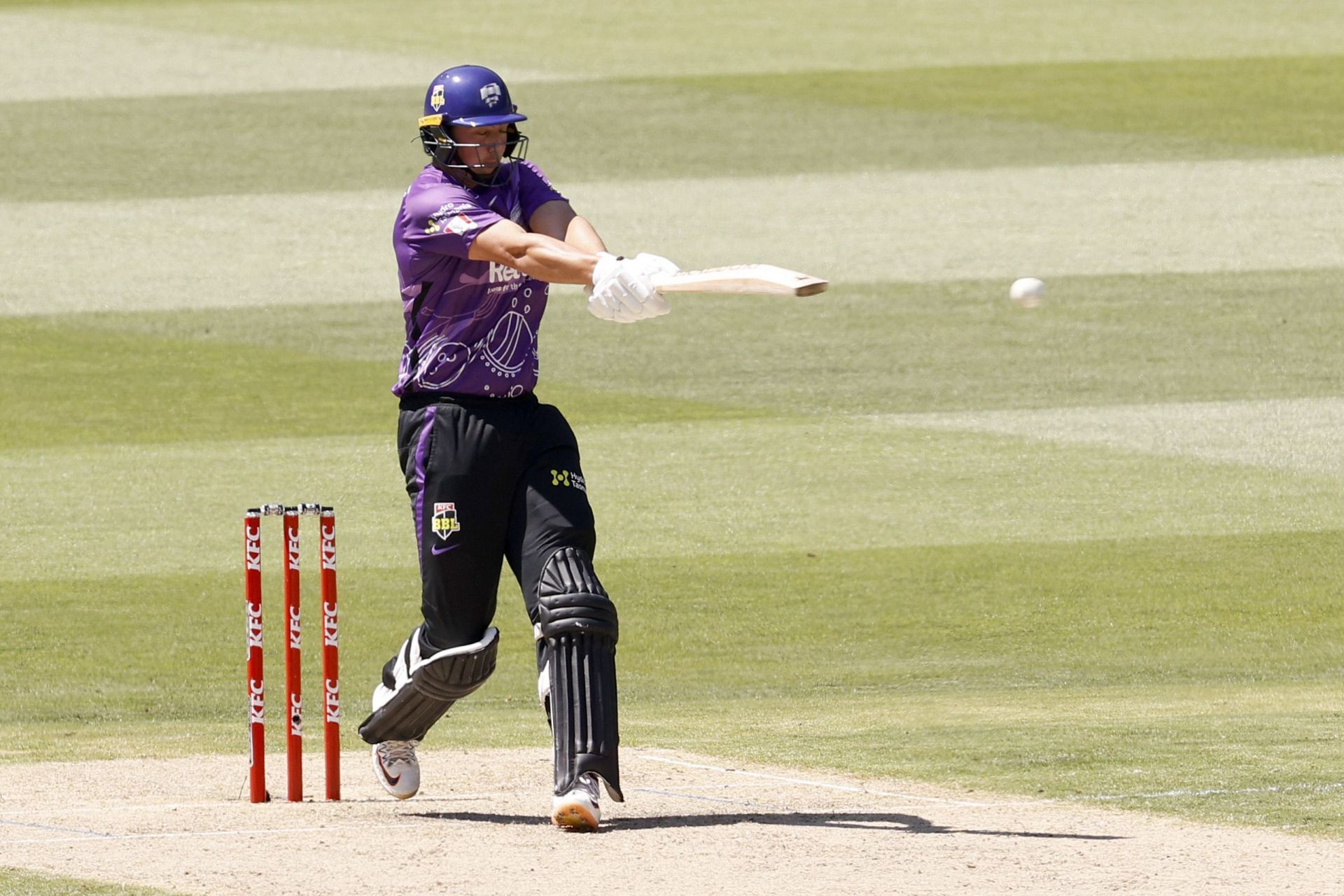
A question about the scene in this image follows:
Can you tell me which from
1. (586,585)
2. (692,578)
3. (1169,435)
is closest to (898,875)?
(586,585)

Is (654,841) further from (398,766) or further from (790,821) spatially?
(398,766)

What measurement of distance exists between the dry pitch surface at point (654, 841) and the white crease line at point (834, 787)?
1 centimetres

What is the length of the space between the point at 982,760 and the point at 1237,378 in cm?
964

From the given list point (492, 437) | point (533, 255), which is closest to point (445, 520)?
point (492, 437)

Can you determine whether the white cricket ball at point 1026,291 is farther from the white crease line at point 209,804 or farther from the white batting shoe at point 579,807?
the white batting shoe at point 579,807

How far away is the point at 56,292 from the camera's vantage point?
1945 cm

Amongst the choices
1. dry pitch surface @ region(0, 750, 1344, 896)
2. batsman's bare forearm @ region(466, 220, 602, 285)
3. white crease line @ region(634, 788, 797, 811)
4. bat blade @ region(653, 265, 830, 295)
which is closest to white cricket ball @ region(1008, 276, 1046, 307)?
dry pitch surface @ region(0, 750, 1344, 896)

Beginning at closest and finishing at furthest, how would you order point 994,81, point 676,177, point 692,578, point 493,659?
point 493,659 → point 692,578 → point 676,177 → point 994,81

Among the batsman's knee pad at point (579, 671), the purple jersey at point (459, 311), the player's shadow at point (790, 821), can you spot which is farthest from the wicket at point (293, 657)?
the batsman's knee pad at point (579, 671)

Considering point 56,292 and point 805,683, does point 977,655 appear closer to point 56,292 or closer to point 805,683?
point 805,683

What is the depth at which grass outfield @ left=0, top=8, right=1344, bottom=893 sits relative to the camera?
9828mm

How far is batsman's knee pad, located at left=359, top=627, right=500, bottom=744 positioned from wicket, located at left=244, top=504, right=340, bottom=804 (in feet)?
0.48

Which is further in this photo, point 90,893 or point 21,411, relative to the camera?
→ point 21,411

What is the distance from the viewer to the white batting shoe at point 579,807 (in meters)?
6.27
